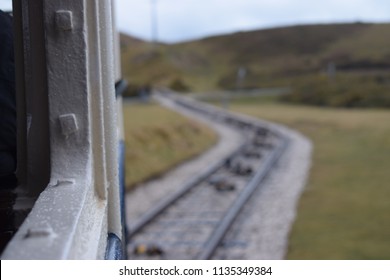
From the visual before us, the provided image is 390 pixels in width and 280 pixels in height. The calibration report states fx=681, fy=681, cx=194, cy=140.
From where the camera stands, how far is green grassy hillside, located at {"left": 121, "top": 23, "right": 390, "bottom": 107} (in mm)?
48594

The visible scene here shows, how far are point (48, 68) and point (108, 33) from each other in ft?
0.88

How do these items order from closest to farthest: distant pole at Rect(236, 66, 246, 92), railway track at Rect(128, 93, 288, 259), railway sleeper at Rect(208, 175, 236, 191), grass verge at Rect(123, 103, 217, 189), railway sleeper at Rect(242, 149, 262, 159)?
1. railway track at Rect(128, 93, 288, 259)
2. railway sleeper at Rect(208, 175, 236, 191)
3. grass verge at Rect(123, 103, 217, 189)
4. railway sleeper at Rect(242, 149, 262, 159)
5. distant pole at Rect(236, 66, 246, 92)

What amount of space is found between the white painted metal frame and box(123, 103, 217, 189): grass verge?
8556mm

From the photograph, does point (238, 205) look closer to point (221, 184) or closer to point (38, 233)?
point (221, 184)

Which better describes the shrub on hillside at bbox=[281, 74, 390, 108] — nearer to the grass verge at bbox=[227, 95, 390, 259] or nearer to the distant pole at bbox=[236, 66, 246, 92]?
the distant pole at bbox=[236, 66, 246, 92]

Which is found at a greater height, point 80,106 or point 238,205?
point 80,106

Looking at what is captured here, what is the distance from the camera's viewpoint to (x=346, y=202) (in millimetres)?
9430

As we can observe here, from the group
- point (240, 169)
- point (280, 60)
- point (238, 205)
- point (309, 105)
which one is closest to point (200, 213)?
point (238, 205)

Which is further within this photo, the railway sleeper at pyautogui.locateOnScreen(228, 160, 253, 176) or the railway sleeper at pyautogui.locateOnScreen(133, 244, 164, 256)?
the railway sleeper at pyautogui.locateOnScreen(228, 160, 253, 176)

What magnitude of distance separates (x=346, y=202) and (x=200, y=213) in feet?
6.87

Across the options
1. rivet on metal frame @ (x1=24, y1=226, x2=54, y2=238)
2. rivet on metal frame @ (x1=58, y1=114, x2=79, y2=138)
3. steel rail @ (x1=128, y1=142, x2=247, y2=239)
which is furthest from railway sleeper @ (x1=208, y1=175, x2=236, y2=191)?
rivet on metal frame @ (x1=24, y1=226, x2=54, y2=238)

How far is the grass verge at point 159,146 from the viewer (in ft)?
40.7
